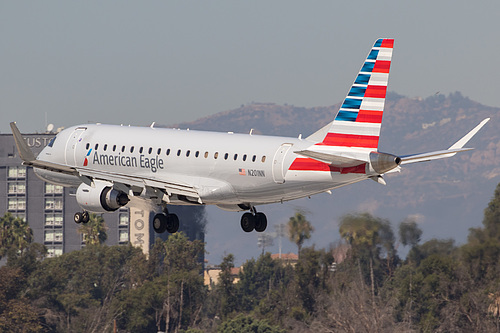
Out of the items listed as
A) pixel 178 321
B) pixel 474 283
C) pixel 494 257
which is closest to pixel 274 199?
pixel 494 257

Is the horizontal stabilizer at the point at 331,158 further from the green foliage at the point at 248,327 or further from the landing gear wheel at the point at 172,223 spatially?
the green foliage at the point at 248,327

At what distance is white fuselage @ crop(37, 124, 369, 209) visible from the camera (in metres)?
A: 56.6

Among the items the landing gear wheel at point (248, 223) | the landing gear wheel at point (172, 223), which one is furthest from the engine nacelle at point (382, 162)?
the landing gear wheel at point (172, 223)

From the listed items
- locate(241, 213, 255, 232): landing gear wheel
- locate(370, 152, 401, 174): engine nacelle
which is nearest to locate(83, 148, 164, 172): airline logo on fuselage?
locate(241, 213, 255, 232): landing gear wheel

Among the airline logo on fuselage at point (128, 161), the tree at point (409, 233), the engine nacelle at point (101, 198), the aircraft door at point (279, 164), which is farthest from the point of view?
the tree at point (409, 233)

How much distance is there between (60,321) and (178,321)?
2046 cm

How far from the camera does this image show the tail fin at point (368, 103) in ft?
173

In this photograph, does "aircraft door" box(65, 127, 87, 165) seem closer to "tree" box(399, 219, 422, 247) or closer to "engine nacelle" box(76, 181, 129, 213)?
"engine nacelle" box(76, 181, 129, 213)

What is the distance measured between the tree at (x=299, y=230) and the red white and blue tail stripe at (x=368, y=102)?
127 metres

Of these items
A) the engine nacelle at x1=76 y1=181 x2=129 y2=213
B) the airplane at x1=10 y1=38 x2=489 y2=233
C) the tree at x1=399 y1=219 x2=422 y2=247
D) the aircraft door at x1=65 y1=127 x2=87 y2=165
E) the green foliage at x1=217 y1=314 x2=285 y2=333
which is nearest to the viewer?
the airplane at x1=10 y1=38 x2=489 y2=233

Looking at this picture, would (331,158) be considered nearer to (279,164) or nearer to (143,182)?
(279,164)

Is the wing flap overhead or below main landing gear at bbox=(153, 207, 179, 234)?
overhead

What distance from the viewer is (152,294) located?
596ft

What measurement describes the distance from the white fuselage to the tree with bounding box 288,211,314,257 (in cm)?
11402
